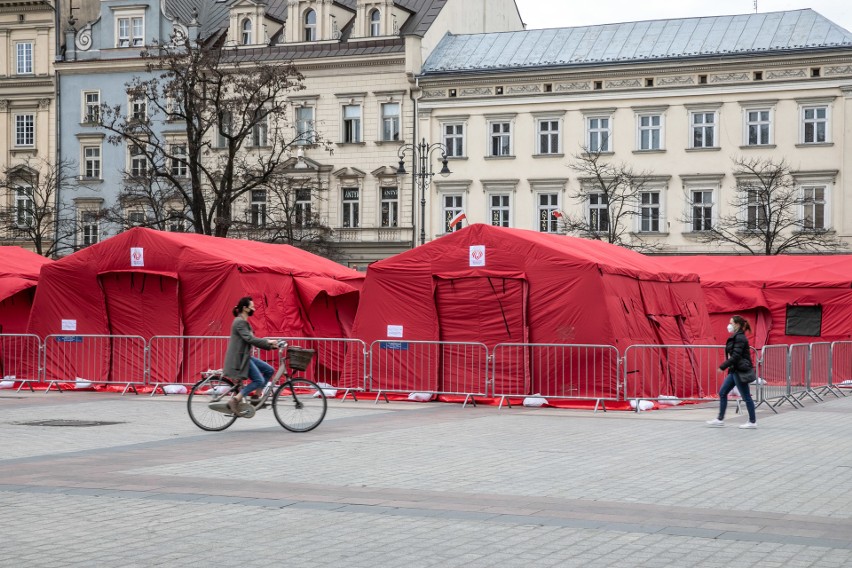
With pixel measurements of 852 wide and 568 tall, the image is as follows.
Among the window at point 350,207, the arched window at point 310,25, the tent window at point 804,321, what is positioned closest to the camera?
the tent window at point 804,321

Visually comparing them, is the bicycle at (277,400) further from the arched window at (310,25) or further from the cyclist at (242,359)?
the arched window at (310,25)

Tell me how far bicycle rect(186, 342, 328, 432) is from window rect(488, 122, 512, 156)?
125ft

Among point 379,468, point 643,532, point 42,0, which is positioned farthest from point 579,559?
point 42,0

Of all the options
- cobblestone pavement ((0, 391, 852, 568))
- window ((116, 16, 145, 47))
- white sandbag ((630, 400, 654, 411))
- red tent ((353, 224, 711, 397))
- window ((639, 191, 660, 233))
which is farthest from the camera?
window ((116, 16, 145, 47))

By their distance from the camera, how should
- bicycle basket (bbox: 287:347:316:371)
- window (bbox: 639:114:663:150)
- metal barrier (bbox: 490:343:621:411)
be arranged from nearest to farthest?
bicycle basket (bbox: 287:347:316:371), metal barrier (bbox: 490:343:621:411), window (bbox: 639:114:663:150)

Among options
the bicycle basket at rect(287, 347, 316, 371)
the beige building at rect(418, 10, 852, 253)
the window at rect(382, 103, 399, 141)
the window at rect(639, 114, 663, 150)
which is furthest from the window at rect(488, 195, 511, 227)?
the bicycle basket at rect(287, 347, 316, 371)

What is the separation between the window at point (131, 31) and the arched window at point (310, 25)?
743 centimetres

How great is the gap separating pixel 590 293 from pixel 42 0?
45166 millimetres

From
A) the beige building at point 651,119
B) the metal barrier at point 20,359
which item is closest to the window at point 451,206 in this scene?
the beige building at point 651,119

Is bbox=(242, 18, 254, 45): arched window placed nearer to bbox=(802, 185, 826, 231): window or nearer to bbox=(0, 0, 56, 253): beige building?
bbox=(0, 0, 56, 253): beige building

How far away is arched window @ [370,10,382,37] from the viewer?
57.1 meters

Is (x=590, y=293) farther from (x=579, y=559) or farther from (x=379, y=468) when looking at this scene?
(x=579, y=559)

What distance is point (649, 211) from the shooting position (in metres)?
52.4

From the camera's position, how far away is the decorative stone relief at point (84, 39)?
60.6 meters
